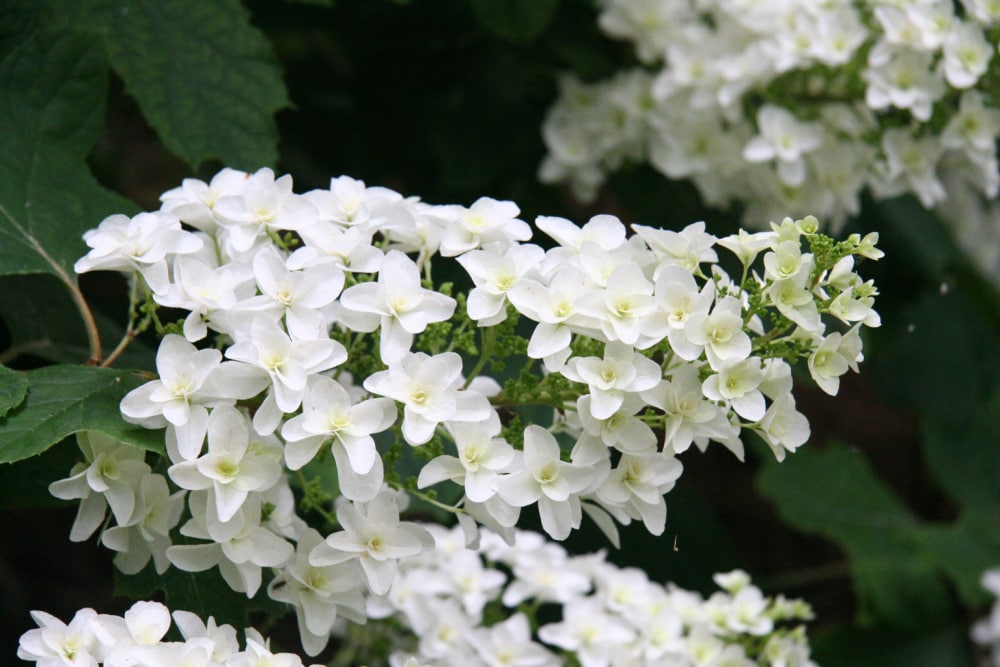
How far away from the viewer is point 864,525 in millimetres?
2717

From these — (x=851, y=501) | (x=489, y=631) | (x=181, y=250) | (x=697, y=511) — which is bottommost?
(x=851, y=501)

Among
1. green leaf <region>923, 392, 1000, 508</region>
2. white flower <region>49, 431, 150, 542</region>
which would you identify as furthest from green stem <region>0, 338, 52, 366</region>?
green leaf <region>923, 392, 1000, 508</region>

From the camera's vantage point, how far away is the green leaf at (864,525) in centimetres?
254

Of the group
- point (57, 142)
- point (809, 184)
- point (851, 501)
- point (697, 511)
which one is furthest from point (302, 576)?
point (851, 501)

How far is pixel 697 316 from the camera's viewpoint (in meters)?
0.91

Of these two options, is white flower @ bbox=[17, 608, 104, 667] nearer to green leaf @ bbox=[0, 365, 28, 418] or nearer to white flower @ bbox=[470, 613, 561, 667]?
green leaf @ bbox=[0, 365, 28, 418]

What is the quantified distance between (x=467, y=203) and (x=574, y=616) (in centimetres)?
98

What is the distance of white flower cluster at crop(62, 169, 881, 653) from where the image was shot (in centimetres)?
92

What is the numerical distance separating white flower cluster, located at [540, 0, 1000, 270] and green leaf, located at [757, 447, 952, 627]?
999mm

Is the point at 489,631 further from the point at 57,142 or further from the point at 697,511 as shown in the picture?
the point at 697,511

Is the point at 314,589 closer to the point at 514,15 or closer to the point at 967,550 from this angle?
the point at 514,15

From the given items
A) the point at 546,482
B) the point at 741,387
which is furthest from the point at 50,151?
the point at 741,387

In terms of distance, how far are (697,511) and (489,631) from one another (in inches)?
36.8

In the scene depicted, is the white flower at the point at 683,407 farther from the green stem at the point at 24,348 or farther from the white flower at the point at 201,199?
the green stem at the point at 24,348
